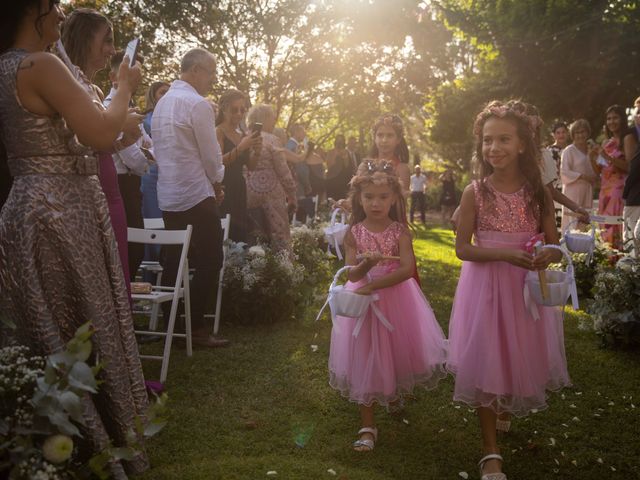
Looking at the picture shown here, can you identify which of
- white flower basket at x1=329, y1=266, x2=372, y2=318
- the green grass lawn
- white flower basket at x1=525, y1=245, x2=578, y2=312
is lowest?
the green grass lawn

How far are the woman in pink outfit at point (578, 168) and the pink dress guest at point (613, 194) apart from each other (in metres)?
0.30

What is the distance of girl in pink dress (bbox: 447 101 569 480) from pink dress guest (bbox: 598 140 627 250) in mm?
5640

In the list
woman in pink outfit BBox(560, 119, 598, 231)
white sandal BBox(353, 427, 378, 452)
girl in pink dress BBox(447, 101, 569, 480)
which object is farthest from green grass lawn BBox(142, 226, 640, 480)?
woman in pink outfit BBox(560, 119, 598, 231)

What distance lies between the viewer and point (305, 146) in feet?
42.1

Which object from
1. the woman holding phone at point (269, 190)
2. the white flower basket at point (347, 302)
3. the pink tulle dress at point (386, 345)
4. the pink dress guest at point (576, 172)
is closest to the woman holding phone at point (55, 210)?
the white flower basket at point (347, 302)

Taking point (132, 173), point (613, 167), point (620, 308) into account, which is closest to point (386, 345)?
point (620, 308)

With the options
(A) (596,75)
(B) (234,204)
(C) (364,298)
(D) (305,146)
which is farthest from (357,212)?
(A) (596,75)

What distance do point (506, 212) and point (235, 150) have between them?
148 inches

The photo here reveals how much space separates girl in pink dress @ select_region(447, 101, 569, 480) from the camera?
12.2 ft

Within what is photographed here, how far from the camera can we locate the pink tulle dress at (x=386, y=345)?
163 inches

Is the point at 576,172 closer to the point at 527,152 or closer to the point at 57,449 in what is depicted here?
the point at 527,152

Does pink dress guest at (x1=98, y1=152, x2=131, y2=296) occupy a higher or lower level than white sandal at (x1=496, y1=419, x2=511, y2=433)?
higher

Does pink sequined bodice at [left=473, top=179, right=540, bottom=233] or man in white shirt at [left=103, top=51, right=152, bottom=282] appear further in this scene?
man in white shirt at [left=103, top=51, right=152, bottom=282]

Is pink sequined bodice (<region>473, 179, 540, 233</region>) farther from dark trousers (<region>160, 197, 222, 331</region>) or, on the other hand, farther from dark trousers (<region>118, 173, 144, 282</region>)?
dark trousers (<region>118, 173, 144, 282</region>)
